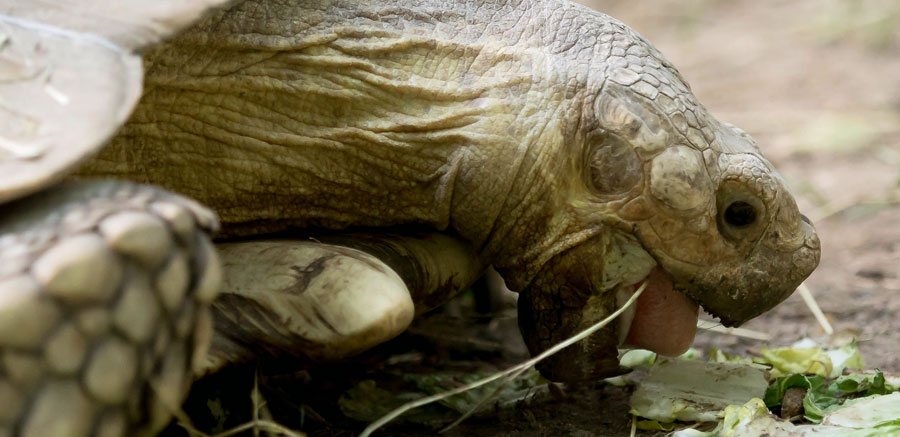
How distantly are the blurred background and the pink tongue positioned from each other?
698 mm

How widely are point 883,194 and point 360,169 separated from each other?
286cm

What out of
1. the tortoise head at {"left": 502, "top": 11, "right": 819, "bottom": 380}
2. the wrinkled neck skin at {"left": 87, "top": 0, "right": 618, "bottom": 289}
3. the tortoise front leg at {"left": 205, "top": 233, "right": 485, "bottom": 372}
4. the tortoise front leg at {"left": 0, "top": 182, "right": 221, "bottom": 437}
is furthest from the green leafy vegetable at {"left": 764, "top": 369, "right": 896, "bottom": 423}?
the tortoise front leg at {"left": 0, "top": 182, "right": 221, "bottom": 437}

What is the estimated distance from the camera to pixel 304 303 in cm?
177

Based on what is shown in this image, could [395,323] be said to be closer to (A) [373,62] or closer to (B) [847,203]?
(A) [373,62]

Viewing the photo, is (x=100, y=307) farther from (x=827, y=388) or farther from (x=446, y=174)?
(x=827, y=388)

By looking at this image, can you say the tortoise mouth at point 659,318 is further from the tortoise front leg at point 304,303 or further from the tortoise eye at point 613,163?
the tortoise front leg at point 304,303

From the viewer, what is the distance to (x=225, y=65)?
1969 mm

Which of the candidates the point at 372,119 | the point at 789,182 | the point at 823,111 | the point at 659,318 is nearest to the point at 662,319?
the point at 659,318

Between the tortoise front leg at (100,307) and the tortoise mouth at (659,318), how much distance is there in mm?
1068

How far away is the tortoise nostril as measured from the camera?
2.06 m

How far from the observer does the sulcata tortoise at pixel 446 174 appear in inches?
73.8

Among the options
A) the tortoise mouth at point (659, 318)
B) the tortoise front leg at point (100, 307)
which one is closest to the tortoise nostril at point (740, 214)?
the tortoise mouth at point (659, 318)

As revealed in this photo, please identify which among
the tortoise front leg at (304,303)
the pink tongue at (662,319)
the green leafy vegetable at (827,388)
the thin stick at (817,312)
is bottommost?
the thin stick at (817,312)

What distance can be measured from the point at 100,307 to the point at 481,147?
38.4 inches
